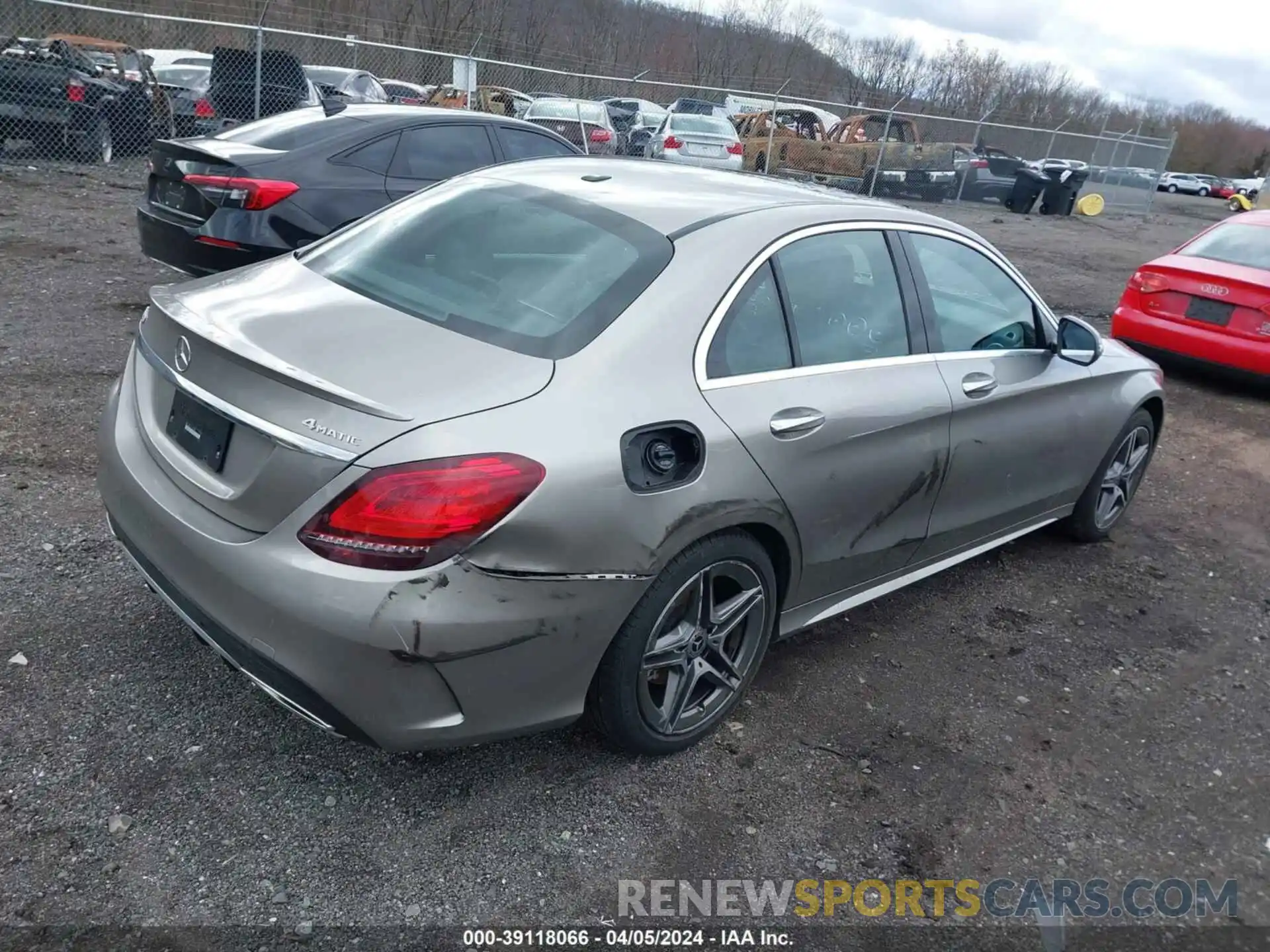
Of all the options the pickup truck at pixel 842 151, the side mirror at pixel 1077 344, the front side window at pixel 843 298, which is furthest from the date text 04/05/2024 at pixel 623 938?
the pickup truck at pixel 842 151

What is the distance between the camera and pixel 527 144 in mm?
7664

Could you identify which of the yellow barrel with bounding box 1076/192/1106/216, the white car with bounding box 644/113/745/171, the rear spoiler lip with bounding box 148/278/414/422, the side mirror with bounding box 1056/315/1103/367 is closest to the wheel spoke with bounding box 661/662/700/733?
the rear spoiler lip with bounding box 148/278/414/422

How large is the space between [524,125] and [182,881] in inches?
261

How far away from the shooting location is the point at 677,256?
284cm

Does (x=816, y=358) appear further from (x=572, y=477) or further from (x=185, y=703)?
(x=185, y=703)

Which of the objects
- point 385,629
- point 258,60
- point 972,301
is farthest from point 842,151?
point 385,629

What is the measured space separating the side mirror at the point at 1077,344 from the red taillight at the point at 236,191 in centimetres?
458

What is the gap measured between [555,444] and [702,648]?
92cm

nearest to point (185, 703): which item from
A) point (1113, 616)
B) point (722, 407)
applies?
point (722, 407)

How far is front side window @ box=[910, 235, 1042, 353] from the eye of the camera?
3666 mm

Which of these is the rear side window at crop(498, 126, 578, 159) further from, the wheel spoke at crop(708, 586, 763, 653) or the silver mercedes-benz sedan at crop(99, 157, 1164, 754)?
Result: the wheel spoke at crop(708, 586, 763, 653)

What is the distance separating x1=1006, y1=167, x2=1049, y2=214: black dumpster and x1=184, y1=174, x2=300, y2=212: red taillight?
2093cm

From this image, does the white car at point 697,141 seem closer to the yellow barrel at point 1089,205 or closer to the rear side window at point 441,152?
the rear side window at point 441,152

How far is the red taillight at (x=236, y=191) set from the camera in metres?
5.84
